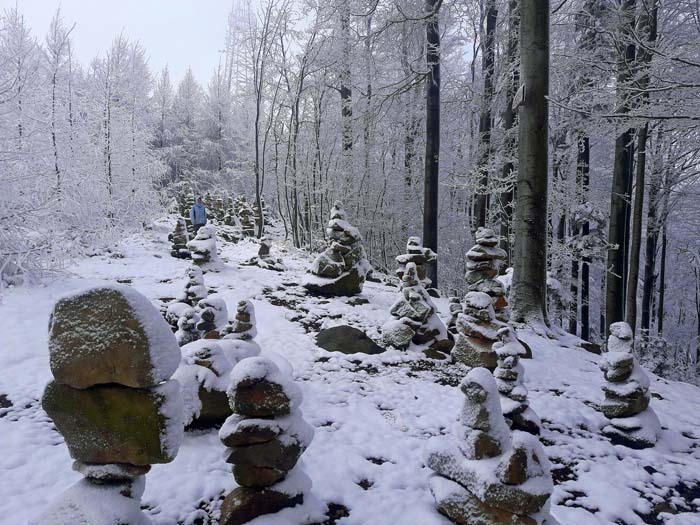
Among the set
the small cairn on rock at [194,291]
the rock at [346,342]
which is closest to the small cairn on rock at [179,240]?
the small cairn on rock at [194,291]

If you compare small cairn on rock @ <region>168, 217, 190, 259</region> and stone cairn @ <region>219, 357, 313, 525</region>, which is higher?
small cairn on rock @ <region>168, 217, 190, 259</region>

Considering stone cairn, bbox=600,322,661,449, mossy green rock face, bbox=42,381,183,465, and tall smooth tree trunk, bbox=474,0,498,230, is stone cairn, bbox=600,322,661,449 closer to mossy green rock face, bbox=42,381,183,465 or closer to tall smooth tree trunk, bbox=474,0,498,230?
mossy green rock face, bbox=42,381,183,465

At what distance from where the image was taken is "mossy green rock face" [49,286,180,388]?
1.92 m

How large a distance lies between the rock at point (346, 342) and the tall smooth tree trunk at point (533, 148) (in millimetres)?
2870

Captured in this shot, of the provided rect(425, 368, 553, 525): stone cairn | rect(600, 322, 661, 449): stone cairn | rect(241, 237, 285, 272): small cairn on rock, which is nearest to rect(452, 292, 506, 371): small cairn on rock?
rect(600, 322, 661, 449): stone cairn

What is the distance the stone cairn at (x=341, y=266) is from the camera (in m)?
8.59

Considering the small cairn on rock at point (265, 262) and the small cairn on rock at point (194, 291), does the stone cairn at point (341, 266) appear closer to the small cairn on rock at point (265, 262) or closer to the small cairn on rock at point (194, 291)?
the small cairn on rock at point (265, 262)

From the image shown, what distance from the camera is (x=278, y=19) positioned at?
1825 cm

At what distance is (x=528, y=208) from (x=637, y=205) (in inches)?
169

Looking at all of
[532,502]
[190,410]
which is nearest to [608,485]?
[532,502]

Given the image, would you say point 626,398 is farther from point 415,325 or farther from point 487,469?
point 415,325

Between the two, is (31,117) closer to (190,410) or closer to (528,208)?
(190,410)

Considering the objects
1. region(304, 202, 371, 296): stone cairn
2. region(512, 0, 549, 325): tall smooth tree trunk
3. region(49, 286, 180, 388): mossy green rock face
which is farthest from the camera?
region(304, 202, 371, 296): stone cairn

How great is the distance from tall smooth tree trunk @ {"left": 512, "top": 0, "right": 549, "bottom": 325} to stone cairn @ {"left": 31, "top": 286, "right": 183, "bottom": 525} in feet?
19.3
